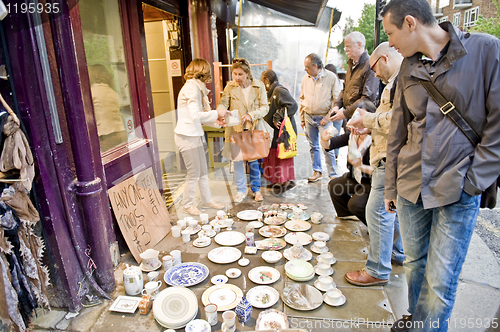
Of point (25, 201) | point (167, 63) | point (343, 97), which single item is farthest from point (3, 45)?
point (167, 63)

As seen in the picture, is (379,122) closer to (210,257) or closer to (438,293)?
(438,293)

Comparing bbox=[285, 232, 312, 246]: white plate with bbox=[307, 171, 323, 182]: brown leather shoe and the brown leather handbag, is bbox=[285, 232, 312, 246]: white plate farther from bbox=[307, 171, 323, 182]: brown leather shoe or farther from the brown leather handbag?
bbox=[307, 171, 323, 182]: brown leather shoe

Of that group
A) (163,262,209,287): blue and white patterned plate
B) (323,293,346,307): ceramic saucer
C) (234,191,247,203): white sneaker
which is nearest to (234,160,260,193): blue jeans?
(234,191,247,203): white sneaker

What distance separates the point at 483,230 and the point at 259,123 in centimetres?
294

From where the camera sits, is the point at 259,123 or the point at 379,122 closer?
the point at 379,122

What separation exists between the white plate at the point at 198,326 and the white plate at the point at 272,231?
1.36 m

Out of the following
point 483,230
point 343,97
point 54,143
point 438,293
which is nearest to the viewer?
point 438,293

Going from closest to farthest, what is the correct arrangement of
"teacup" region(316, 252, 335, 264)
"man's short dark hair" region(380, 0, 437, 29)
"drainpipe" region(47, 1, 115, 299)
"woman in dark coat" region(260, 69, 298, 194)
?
"man's short dark hair" region(380, 0, 437, 29) → "drainpipe" region(47, 1, 115, 299) → "teacup" region(316, 252, 335, 264) → "woman in dark coat" region(260, 69, 298, 194)

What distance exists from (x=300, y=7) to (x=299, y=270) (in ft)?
21.0

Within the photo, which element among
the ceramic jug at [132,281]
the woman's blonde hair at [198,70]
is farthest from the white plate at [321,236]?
the woman's blonde hair at [198,70]

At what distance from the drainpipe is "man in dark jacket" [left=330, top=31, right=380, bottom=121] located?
2.65 m

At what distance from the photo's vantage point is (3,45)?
190 centimetres

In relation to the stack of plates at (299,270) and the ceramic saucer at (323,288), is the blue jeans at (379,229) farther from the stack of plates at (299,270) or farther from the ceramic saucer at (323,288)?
the stack of plates at (299,270)

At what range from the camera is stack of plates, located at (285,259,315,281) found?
263 cm
